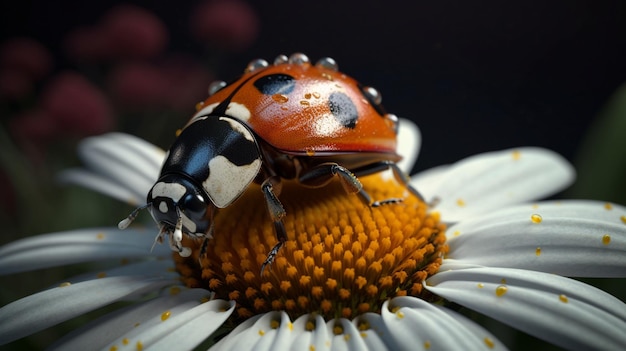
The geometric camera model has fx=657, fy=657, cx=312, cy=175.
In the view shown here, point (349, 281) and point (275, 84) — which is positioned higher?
point (275, 84)

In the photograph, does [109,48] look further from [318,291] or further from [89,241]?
[318,291]

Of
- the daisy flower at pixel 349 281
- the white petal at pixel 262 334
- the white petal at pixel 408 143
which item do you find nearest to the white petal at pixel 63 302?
the daisy flower at pixel 349 281

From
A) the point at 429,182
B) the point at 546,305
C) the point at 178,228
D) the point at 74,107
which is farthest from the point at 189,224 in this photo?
the point at 74,107

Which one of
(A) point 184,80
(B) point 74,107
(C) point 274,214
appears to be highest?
(A) point 184,80

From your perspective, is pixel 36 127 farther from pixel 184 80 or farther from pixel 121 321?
pixel 121 321

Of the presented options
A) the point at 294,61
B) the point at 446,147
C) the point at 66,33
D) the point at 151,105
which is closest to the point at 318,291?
the point at 294,61

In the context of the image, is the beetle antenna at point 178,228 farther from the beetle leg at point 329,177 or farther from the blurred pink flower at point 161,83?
the blurred pink flower at point 161,83
